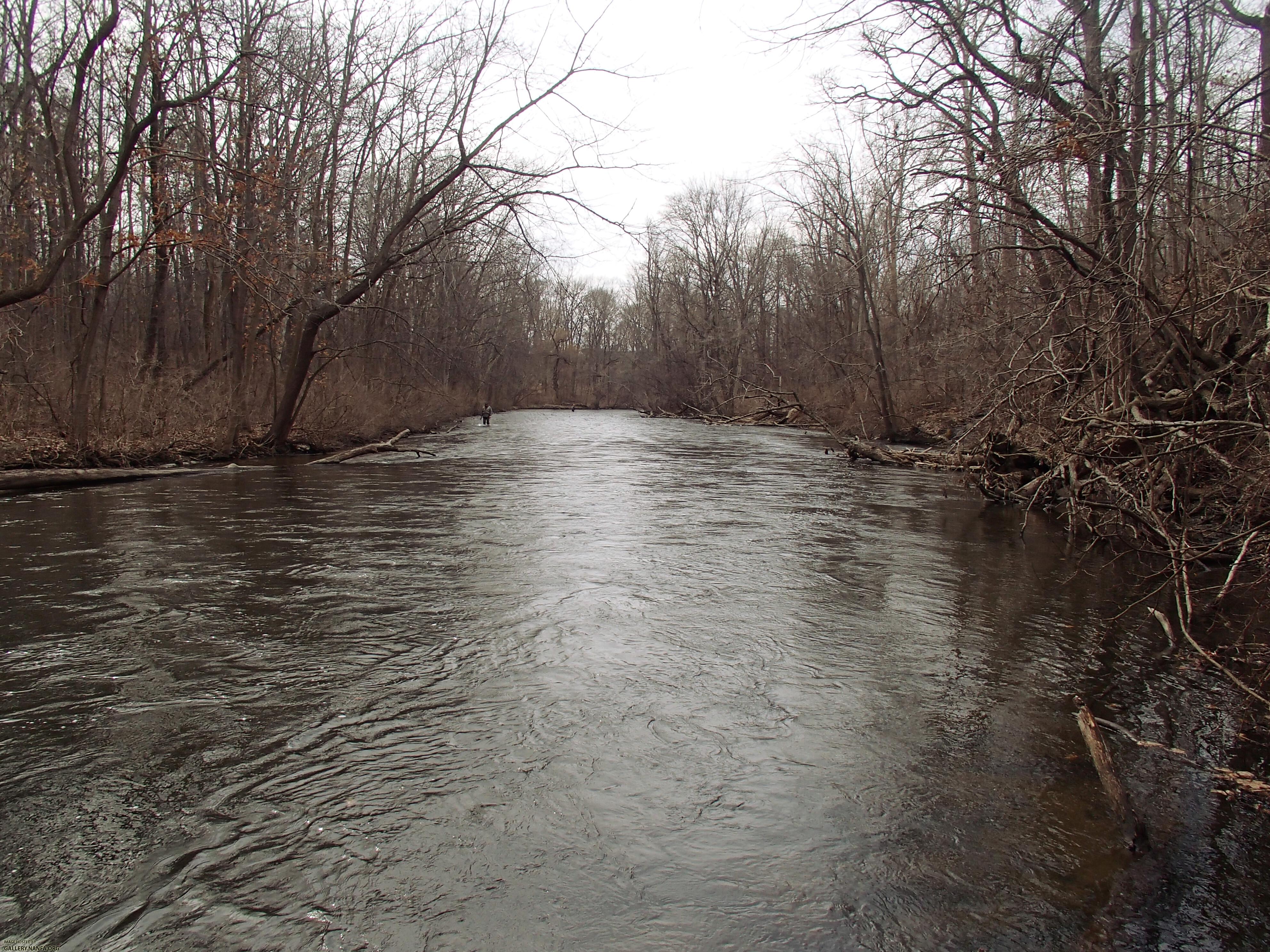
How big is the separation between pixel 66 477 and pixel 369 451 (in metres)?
7.95

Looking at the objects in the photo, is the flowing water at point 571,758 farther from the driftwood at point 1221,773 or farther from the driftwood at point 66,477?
the driftwood at point 66,477

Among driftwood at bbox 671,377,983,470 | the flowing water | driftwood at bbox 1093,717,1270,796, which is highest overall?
driftwood at bbox 671,377,983,470

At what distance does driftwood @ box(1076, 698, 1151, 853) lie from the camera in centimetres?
328

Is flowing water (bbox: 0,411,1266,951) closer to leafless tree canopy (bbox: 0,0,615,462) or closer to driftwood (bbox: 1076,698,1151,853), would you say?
driftwood (bbox: 1076,698,1151,853)

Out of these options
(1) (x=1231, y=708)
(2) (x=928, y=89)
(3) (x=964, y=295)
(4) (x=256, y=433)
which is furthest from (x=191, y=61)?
(1) (x=1231, y=708)

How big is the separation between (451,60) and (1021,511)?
720 inches

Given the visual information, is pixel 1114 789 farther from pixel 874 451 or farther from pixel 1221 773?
pixel 874 451

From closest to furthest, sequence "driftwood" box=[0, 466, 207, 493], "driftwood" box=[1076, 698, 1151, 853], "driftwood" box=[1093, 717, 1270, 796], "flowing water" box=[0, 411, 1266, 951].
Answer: "flowing water" box=[0, 411, 1266, 951], "driftwood" box=[1076, 698, 1151, 853], "driftwood" box=[1093, 717, 1270, 796], "driftwood" box=[0, 466, 207, 493]

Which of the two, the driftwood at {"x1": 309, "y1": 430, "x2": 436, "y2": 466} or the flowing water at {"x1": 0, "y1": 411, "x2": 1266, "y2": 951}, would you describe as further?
the driftwood at {"x1": 309, "y1": 430, "x2": 436, "y2": 466}

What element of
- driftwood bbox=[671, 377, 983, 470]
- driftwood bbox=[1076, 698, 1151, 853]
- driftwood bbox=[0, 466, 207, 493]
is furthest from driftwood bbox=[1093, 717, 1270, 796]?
driftwood bbox=[0, 466, 207, 493]

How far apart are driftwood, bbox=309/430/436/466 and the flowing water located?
9.20 m

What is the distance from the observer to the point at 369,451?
2036cm

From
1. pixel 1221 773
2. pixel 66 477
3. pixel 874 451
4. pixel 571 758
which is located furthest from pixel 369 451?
pixel 1221 773

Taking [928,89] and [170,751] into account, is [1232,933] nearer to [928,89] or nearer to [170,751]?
[170,751]
